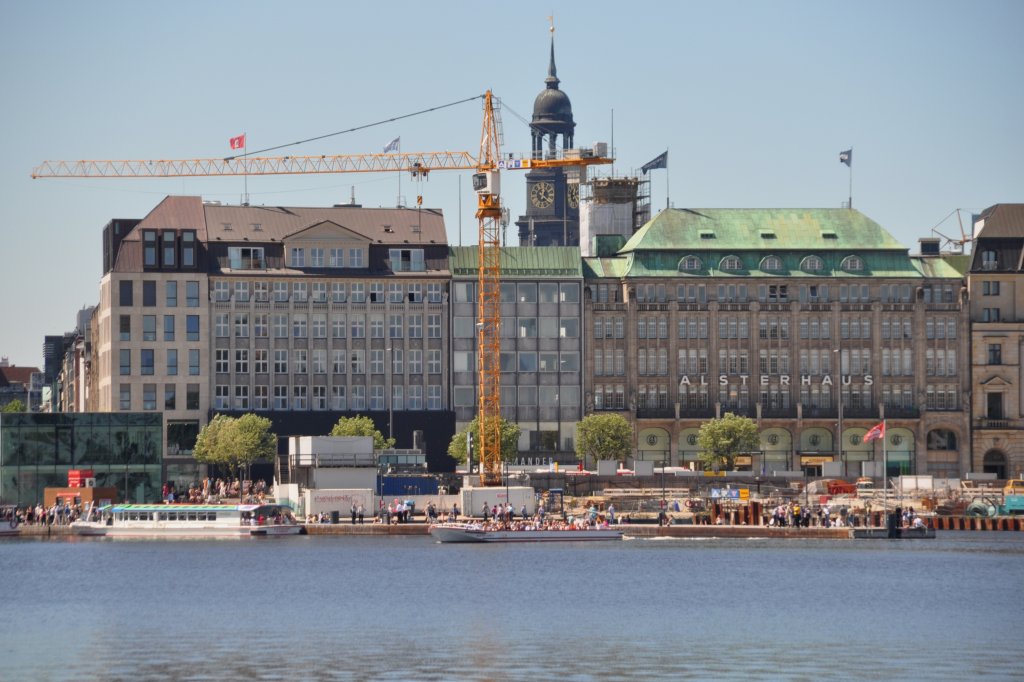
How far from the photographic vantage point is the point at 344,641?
9106 centimetres

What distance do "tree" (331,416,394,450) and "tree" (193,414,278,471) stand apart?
6234mm

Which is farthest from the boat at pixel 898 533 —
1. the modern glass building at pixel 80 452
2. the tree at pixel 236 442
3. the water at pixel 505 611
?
the tree at pixel 236 442

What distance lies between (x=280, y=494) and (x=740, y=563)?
52.5 metres

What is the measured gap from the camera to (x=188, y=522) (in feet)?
522

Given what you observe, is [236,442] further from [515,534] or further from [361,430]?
[515,534]

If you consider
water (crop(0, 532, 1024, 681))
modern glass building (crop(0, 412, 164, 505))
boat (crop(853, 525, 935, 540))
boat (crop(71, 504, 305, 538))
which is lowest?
water (crop(0, 532, 1024, 681))

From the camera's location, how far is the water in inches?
3290

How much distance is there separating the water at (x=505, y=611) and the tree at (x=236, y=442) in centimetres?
3763

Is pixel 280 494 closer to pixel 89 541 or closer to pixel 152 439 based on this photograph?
pixel 152 439

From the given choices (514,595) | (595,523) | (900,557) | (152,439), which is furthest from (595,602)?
(152,439)

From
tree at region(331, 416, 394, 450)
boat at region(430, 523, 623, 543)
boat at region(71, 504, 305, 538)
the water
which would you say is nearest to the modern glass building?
boat at region(71, 504, 305, 538)

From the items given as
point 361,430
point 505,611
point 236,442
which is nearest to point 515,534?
point 361,430

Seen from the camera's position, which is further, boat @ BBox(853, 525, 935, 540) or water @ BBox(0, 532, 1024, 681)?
boat @ BBox(853, 525, 935, 540)

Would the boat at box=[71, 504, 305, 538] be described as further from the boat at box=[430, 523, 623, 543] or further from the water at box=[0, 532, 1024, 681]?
the boat at box=[430, 523, 623, 543]
